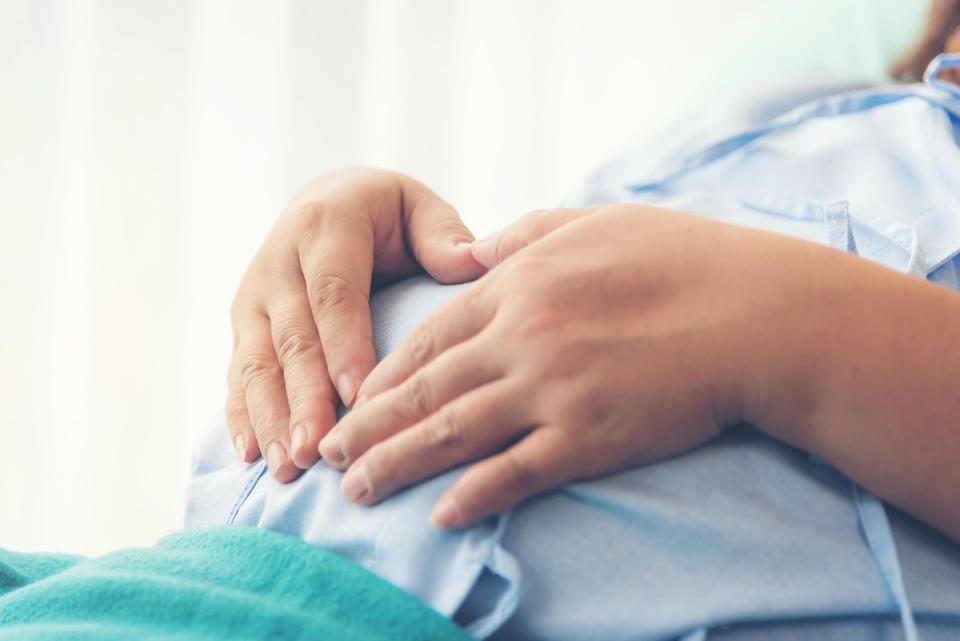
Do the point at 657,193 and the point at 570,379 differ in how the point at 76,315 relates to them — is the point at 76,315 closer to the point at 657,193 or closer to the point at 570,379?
the point at 657,193

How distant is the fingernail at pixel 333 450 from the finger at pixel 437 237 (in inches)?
6.8

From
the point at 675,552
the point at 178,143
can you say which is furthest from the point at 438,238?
the point at 178,143

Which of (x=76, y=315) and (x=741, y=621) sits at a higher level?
(x=741, y=621)

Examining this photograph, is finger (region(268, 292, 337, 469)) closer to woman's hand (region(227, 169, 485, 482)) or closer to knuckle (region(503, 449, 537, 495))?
woman's hand (region(227, 169, 485, 482))

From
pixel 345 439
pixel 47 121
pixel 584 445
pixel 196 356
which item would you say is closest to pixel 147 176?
pixel 47 121

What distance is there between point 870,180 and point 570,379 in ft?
1.35

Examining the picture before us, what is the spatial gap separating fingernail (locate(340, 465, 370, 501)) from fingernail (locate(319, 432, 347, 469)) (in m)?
0.02

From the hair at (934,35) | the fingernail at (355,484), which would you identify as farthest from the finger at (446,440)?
the hair at (934,35)

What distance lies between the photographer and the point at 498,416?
414 millimetres

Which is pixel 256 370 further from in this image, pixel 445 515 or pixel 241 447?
pixel 445 515

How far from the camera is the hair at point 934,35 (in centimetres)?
98

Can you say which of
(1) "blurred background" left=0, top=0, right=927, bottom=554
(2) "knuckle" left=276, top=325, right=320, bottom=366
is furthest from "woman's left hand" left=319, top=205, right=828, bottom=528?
(1) "blurred background" left=0, top=0, right=927, bottom=554

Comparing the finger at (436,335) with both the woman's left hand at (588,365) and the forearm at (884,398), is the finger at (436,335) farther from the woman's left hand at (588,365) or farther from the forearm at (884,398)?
the forearm at (884,398)

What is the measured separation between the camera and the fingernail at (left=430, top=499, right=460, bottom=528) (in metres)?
0.39
